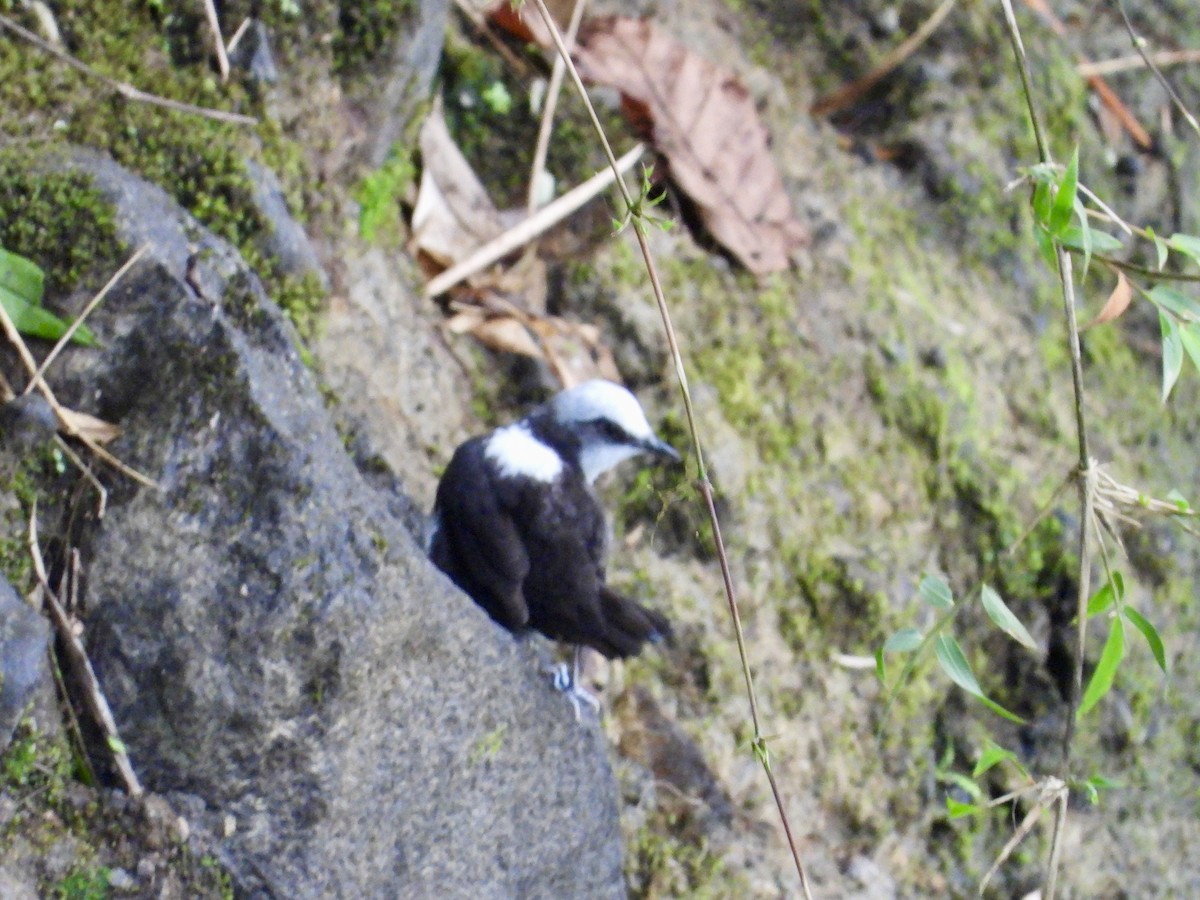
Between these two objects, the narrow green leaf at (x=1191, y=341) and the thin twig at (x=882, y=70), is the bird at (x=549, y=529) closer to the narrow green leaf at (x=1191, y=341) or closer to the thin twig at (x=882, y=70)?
the narrow green leaf at (x=1191, y=341)

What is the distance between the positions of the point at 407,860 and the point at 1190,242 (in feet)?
6.34

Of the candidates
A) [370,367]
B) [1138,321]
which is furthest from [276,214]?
[1138,321]

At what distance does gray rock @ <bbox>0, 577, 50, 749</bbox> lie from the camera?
2.38 m

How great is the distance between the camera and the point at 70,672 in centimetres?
263

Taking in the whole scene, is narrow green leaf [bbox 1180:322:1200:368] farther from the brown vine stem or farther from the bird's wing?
the bird's wing

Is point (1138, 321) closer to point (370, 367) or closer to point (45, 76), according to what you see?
point (370, 367)

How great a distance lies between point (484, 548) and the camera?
335 centimetres

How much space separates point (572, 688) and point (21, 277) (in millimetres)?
1589

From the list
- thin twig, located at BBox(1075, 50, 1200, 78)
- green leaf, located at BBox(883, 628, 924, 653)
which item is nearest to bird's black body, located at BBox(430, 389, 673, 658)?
green leaf, located at BBox(883, 628, 924, 653)

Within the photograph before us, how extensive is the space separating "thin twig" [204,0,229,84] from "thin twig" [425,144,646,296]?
0.91 m

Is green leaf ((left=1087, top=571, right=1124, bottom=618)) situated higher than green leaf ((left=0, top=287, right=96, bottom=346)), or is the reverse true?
green leaf ((left=0, top=287, right=96, bottom=346))

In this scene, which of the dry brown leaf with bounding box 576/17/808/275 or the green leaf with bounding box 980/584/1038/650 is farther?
the dry brown leaf with bounding box 576/17/808/275

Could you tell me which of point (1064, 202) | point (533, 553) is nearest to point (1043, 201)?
point (1064, 202)

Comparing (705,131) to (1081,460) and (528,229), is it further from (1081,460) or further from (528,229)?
(1081,460)
